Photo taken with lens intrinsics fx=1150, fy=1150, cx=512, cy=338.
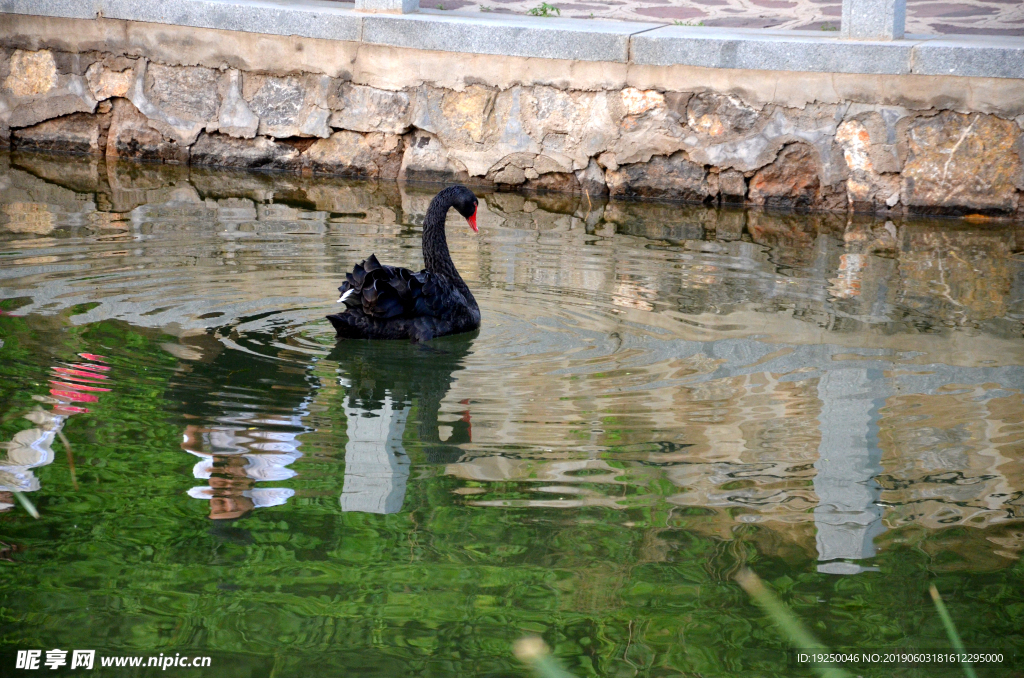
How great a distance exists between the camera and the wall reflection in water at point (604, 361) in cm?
367

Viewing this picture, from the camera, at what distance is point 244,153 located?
403 inches

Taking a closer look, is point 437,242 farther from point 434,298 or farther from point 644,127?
point 644,127

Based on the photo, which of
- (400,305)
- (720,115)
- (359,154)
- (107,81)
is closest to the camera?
(400,305)

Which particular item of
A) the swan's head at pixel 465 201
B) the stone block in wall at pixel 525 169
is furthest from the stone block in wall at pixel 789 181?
the swan's head at pixel 465 201

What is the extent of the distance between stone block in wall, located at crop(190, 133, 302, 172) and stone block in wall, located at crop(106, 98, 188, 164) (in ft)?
0.57

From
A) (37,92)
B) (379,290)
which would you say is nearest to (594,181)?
(379,290)

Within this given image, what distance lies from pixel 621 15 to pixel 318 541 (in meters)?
8.49

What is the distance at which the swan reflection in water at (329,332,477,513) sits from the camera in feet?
12.0

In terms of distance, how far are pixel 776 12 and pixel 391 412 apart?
7.66 m

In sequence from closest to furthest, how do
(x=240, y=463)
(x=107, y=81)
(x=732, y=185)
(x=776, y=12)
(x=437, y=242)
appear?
(x=240, y=463), (x=437, y=242), (x=732, y=185), (x=107, y=81), (x=776, y=12)

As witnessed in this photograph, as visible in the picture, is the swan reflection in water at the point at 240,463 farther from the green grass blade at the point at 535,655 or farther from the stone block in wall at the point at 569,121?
the stone block in wall at the point at 569,121

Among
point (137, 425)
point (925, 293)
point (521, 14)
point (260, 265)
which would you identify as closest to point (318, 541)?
point (137, 425)

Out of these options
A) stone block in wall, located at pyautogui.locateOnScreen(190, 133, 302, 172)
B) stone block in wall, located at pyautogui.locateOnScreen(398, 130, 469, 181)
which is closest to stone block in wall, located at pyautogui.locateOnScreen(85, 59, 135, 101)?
stone block in wall, located at pyautogui.locateOnScreen(190, 133, 302, 172)

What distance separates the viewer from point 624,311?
5.83 meters
